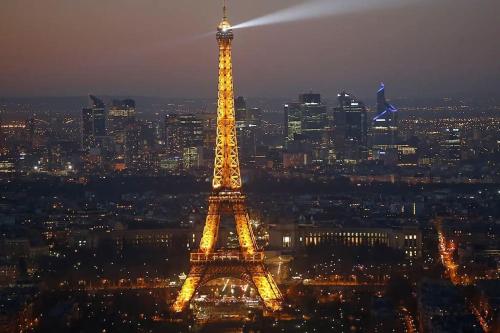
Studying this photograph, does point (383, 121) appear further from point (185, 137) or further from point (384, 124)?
point (185, 137)

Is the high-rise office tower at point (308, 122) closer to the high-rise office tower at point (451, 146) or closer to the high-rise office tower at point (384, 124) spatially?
the high-rise office tower at point (384, 124)

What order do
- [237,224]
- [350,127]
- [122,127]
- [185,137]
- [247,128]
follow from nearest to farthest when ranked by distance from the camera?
[237,224] → [185,137] → [247,128] → [122,127] → [350,127]

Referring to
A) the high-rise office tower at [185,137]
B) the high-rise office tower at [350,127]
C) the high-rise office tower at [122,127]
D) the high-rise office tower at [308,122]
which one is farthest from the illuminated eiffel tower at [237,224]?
the high-rise office tower at [308,122]

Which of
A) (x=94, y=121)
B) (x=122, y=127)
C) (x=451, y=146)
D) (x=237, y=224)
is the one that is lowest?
(x=451, y=146)

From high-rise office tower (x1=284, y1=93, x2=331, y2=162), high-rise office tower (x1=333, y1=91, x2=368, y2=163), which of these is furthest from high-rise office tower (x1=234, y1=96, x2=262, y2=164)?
high-rise office tower (x1=333, y1=91, x2=368, y2=163)

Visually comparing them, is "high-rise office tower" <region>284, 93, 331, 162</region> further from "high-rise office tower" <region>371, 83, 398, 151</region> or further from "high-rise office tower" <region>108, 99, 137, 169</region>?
"high-rise office tower" <region>108, 99, 137, 169</region>

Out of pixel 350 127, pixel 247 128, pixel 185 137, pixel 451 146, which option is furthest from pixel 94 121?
pixel 451 146

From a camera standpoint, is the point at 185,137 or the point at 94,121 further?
the point at 94,121
